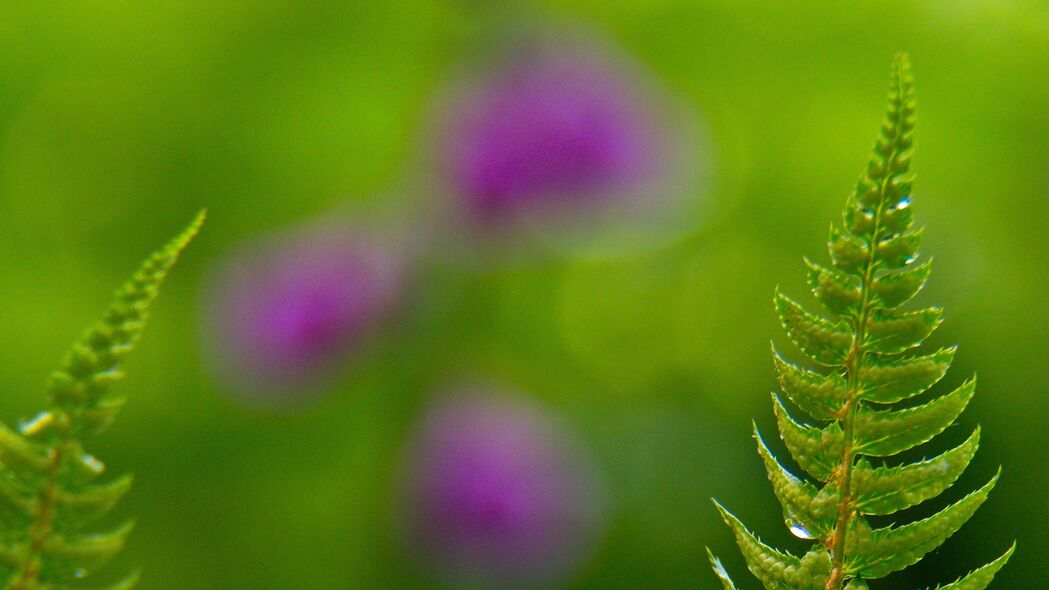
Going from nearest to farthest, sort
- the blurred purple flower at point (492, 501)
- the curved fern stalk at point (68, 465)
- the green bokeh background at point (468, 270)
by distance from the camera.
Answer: the curved fern stalk at point (68, 465) < the blurred purple flower at point (492, 501) < the green bokeh background at point (468, 270)

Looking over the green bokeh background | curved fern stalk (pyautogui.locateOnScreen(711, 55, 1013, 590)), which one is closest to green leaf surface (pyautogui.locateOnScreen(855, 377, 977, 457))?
curved fern stalk (pyautogui.locateOnScreen(711, 55, 1013, 590))

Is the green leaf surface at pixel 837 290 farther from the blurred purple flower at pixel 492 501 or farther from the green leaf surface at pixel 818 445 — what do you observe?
the blurred purple flower at pixel 492 501

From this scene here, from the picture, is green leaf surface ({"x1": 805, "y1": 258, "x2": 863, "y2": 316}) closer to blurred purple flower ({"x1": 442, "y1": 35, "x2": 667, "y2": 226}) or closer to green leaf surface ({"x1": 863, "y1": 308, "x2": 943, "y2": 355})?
green leaf surface ({"x1": 863, "y1": 308, "x2": 943, "y2": 355})

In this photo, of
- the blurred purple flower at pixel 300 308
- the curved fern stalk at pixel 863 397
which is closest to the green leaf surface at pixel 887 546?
the curved fern stalk at pixel 863 397

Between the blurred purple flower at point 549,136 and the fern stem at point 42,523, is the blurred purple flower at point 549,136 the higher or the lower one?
the lower one

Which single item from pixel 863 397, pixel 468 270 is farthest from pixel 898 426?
pixel 468 270
